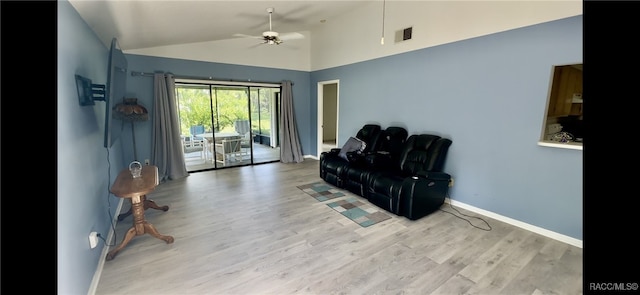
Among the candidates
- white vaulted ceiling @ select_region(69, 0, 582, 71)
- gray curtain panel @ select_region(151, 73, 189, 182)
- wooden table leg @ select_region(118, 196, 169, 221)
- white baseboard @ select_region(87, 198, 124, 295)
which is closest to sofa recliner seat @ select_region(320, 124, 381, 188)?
white vaulted ceiling @ select_region(69, 0, 582, 71)

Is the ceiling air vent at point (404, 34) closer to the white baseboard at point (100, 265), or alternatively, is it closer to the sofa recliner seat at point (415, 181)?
the sofa recliner seat at point (415, 181)

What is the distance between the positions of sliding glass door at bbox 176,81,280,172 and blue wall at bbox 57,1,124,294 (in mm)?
2652

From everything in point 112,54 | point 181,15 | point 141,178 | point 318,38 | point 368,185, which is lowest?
point 368,185

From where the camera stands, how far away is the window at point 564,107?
295cm

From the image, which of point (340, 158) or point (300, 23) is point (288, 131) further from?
point (300, 23)

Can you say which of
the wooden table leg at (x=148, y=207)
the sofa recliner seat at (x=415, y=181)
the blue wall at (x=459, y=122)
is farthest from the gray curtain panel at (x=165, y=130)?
the sofa recliner seat at (x=415, y=181)

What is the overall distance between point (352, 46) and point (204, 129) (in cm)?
351

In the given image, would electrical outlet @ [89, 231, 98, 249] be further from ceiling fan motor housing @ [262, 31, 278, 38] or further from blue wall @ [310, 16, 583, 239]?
blue wall @ [310, 16, 583, 239]

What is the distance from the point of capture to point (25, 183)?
2.40ft

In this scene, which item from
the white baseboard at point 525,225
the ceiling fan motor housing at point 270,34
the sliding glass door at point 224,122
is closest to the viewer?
the white baseboard at point 525,225

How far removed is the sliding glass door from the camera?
5207 millimetres

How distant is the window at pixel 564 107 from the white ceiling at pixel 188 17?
3166mm
